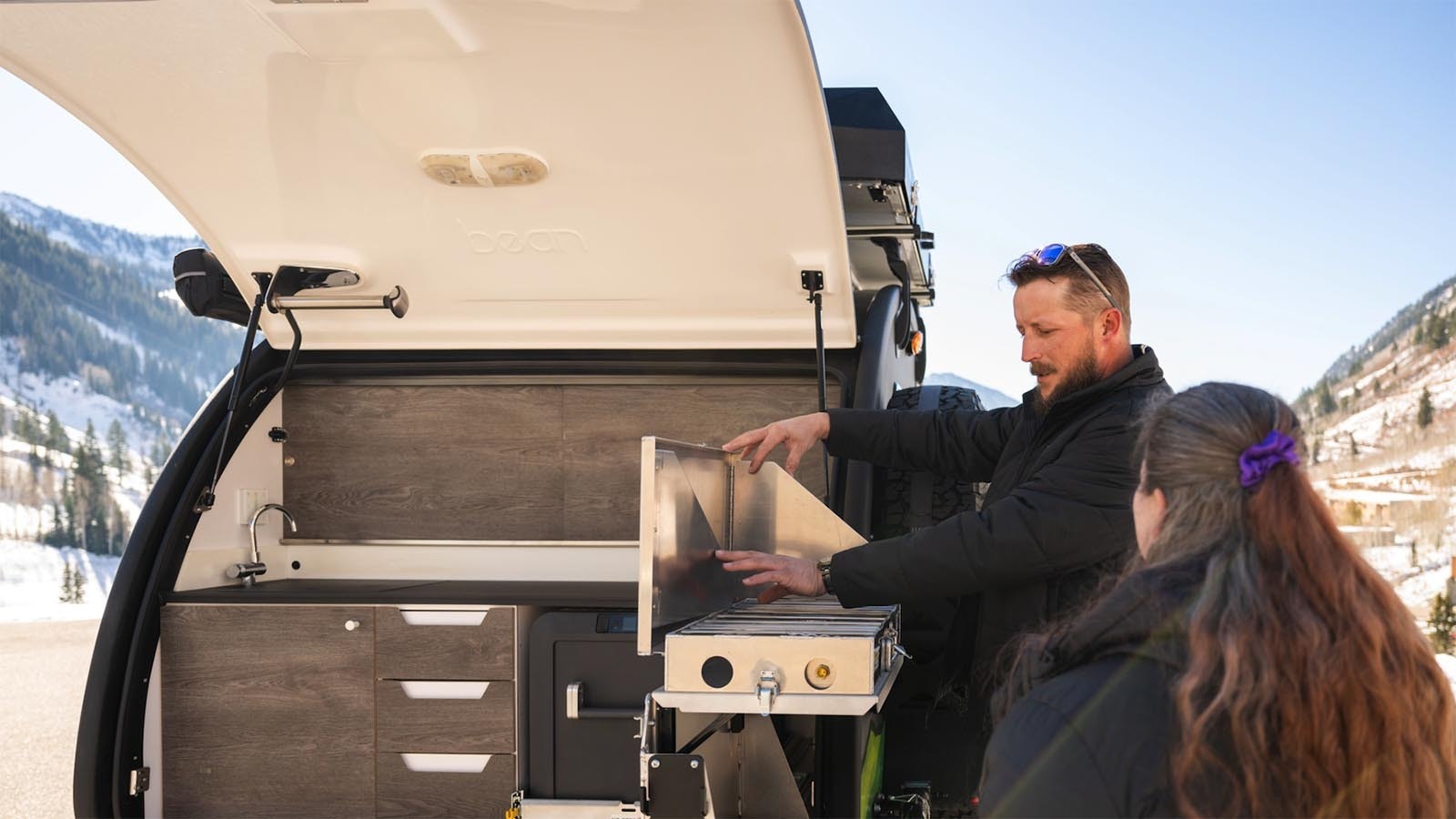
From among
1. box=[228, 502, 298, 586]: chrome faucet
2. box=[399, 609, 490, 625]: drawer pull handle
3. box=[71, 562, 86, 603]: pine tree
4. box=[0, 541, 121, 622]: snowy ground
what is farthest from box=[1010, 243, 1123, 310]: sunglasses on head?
box=[71, 562, 86, 603]: pine tree

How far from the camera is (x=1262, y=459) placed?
116 centimetres

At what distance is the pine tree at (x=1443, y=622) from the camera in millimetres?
11391

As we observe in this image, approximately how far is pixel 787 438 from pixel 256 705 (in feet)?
5.32

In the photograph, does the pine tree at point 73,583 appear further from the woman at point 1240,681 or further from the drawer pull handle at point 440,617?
the woman at point 1240,681

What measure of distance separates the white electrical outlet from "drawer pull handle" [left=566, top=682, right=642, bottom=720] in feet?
4.27

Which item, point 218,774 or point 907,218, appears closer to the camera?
point 218,774

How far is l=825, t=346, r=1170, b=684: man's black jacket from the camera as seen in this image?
7.68ft

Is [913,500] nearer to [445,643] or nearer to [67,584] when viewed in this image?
[445,643]

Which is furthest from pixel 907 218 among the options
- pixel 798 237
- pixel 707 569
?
pixel 707 569

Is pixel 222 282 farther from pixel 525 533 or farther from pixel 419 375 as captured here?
pixel 525 533

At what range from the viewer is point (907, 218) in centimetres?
356

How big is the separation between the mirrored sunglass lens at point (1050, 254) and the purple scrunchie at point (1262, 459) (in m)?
1.48

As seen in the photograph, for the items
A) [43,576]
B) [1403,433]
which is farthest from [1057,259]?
[43,576]

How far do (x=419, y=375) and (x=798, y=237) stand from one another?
4.49ft
